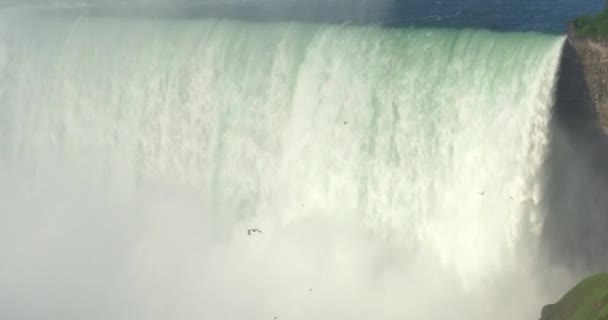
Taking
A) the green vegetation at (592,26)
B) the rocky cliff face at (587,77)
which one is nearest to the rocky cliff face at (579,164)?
the rocky cliff face at (587,77)

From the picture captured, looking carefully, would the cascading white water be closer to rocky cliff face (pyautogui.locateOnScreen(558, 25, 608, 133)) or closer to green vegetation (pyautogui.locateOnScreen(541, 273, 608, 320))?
rocky cliff face (pyautogui.locateOnScreen(558, 25, 608, 133))

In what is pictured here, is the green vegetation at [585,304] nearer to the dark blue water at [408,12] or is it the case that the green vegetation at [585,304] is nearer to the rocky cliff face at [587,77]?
the rocky cliff face at [587,77]

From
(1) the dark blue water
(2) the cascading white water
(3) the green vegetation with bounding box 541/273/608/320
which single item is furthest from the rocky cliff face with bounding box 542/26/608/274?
(1) the dark blue water

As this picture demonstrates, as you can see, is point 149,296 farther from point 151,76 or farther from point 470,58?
point 470,58

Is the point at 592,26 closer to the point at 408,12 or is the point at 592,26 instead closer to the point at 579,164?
the point at 579,164

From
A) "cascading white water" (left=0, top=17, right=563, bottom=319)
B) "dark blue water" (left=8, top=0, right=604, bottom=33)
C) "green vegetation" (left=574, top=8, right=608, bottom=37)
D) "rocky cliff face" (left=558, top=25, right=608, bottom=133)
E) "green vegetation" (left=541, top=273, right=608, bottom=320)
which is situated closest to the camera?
"green vegetation" (left=541, top=273, right=608, bottom=320)

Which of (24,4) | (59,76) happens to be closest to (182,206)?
(59,76)
